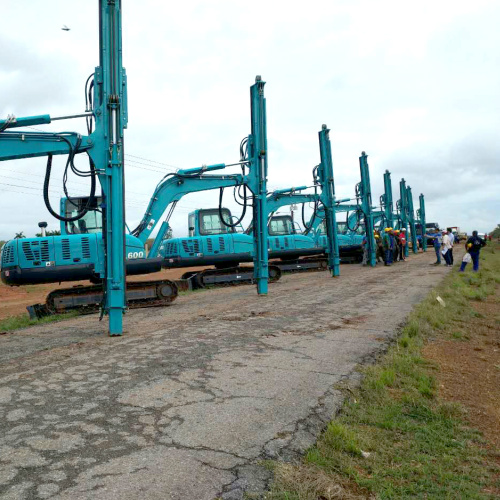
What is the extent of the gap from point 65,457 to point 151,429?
0.76 m

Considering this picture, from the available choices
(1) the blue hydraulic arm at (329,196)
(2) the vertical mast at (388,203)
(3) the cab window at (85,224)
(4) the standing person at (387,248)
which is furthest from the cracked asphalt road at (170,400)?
(2) the vertical mast at (388,203)

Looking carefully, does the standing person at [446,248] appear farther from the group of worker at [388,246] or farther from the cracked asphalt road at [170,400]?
the cracked asphalt road at [170,400]

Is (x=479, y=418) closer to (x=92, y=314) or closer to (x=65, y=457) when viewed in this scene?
(x=65, y=457)

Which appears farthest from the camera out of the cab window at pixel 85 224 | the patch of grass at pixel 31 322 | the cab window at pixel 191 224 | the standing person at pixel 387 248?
the standing person at pixel 387 248

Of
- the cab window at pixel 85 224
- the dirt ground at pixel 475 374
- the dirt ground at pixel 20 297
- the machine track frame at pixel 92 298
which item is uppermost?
the cab window at pixel 85 224

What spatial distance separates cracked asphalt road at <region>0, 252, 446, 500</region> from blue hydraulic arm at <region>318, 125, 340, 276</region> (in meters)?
10.5

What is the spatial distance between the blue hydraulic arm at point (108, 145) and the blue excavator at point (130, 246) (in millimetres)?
1056

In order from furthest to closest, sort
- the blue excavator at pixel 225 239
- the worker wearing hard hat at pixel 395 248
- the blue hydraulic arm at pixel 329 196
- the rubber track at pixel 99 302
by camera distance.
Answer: the worker wearing hard hat at pixel 395 248 < the blue hydraulic arm at pixel 329 196 < the blue excavator at pixel 225 239 < the rubber track at pixel 99 302

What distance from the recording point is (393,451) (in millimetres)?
4012

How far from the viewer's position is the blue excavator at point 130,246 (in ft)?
41.0

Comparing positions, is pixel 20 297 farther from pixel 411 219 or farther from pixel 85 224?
pixel 411 219

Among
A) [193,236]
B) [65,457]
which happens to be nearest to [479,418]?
[65,457]

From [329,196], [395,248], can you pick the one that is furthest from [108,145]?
[395,248]

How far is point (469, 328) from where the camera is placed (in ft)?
32.9
